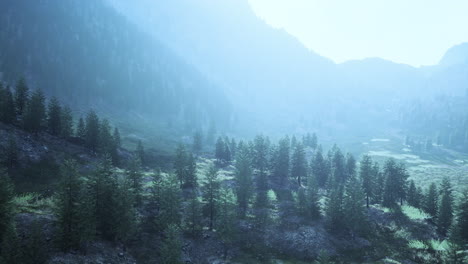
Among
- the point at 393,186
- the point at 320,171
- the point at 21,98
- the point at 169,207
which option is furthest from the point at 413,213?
the point at 21,98

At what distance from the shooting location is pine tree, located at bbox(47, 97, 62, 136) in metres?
66.6

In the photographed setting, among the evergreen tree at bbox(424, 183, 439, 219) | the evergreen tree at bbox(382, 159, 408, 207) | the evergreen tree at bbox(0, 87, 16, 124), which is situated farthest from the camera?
the evergreen tree at bbox(382, 159, 408, 207)

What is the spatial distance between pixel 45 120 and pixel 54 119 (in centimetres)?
227

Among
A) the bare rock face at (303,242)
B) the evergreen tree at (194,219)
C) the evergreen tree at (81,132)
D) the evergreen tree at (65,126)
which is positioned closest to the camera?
the evergreen tree at (194,219)

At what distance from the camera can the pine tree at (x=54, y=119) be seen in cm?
6656

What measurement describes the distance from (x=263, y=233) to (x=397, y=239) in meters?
30.1

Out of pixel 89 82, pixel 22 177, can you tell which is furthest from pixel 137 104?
pixel 22 177

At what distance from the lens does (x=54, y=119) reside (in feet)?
220

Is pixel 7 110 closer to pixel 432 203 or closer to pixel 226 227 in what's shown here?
pixel 226 227

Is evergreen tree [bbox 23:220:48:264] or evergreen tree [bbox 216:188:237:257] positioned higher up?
evergreen tree [bbox 23:220:48:264]

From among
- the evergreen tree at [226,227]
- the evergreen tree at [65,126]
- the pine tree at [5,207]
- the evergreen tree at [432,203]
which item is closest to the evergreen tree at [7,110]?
the evergreen tree at [65,126]

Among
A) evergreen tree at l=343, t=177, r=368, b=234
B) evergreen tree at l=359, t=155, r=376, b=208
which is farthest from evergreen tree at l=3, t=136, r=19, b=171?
evergreen tree at l=359, t=155, r=376, b=208

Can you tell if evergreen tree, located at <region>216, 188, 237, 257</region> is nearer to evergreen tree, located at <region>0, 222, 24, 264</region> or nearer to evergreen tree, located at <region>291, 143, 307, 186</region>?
evergreen tree, located at <region>0, 222, 24, 264</region>

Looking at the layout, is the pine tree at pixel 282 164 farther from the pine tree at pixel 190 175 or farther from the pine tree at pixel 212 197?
the pine tree at pixel 212 197
